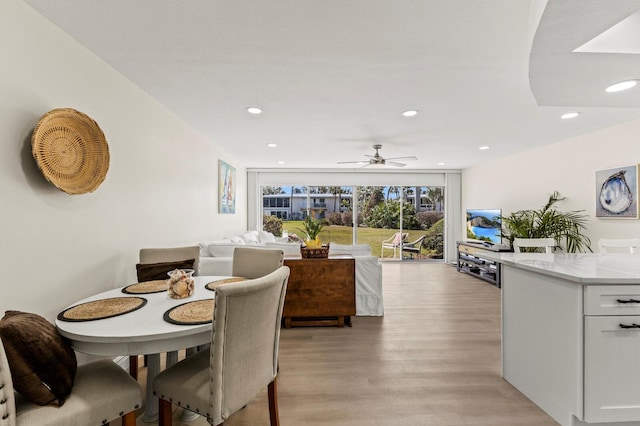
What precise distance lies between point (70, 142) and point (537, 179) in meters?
6.10

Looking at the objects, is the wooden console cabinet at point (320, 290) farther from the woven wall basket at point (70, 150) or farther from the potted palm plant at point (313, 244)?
the woven wall basket at point (70, 150)

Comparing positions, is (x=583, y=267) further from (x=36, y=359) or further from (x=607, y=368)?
(x=36, y=359)

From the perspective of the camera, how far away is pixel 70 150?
5.99 feet

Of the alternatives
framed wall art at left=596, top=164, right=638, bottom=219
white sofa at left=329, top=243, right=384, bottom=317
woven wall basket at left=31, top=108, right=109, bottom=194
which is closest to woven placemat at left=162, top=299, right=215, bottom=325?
woven wall basket at left=31, top=108, right=109, bottom=194

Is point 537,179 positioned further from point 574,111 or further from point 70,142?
point 70,142

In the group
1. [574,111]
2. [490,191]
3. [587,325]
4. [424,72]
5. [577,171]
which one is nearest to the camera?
[587,325]

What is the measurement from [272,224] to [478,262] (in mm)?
4683

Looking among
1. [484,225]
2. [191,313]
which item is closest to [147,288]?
[191,313]

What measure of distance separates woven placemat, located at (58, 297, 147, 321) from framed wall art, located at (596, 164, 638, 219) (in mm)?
5038

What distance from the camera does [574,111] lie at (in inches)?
128

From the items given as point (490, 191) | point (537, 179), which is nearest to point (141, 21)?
point (537, 179)

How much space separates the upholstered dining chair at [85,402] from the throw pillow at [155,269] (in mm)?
861

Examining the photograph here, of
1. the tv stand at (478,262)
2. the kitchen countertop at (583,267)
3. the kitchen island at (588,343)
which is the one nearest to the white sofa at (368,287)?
the kitchen countertop at (583,267)

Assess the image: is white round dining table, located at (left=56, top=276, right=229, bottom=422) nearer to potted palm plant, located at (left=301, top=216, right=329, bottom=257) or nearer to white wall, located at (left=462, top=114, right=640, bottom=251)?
potted palm plant, located at (left=301, top=216, right=329, bottom=257)
